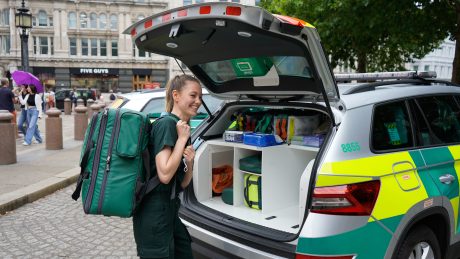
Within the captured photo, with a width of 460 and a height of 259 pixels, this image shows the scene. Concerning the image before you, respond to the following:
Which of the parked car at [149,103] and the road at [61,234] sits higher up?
the parked car at [149,103]

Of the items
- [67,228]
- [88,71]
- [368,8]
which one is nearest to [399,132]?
[67,228]

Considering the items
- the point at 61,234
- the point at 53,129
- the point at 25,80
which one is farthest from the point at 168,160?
the point at 25,80

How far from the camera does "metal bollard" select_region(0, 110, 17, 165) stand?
8.15m

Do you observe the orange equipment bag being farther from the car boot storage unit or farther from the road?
the road

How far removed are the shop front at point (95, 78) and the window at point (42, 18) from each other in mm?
6222

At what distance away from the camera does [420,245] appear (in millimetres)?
2969

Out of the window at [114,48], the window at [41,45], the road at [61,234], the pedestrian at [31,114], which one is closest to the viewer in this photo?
the road at [61,234]

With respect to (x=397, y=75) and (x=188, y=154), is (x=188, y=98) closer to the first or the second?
(x=188, y=154)

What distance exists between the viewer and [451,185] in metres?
3.13

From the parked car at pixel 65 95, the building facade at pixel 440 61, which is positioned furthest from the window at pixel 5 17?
the building facade at pixel 440 61

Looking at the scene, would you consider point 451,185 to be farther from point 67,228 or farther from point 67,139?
point 67,139

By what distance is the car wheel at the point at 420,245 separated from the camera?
279 centimetres

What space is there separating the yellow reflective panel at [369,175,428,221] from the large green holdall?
4.53 ft

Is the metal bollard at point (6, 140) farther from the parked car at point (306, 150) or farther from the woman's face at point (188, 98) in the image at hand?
the woman's face at point (188, 98)
